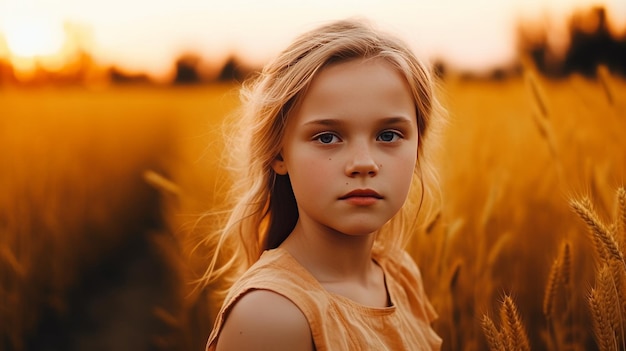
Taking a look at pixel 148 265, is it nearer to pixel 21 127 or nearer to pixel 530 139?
pixel 21 127

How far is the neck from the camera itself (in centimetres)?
103

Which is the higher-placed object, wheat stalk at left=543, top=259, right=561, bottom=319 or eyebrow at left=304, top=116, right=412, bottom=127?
eyebrow at left=304, top=116, right=412, bottom=127

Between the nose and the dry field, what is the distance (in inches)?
10.7

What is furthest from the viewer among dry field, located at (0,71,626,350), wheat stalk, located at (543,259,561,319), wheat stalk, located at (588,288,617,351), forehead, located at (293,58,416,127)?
dry field, located at (0,71,626,350)

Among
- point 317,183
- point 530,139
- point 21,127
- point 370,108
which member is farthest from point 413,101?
point 21,127

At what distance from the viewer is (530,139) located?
243cm

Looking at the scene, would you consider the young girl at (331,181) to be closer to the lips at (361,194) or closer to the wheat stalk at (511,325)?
the lips at (361,194)

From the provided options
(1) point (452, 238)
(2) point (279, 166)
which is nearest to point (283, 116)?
(2) point (279, 166)

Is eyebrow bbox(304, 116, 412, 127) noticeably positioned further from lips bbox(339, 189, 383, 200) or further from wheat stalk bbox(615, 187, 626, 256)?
wheat stalk bbox(615, 187, 626, 256)

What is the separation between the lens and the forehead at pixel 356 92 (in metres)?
0.94

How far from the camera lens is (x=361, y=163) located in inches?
35.5

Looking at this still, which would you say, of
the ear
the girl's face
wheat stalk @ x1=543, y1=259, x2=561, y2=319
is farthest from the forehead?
wheat stalk @ x1=543, y1=259, x2=561, y2=319

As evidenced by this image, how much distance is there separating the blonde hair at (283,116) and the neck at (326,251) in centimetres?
13

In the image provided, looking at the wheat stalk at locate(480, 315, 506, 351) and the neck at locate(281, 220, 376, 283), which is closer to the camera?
the wheat stalk at locate(480, 315, 506, 351)
